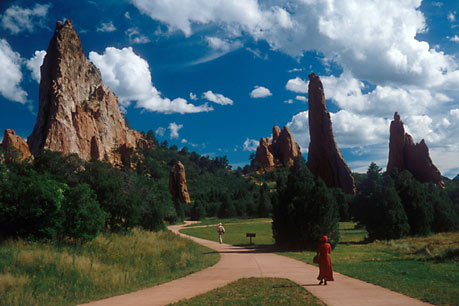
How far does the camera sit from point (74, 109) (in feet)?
290

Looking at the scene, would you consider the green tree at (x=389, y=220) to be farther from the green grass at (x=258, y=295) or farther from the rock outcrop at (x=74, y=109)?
the rock outcrop at (x=74, y=109)

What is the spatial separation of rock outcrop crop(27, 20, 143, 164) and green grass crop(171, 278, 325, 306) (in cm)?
7012

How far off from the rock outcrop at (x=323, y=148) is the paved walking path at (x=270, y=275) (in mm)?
79015

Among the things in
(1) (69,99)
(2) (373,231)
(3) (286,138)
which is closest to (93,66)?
(1) (69,99)

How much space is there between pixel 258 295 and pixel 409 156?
87132 millimetres

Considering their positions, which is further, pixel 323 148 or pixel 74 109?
pixel 323 148

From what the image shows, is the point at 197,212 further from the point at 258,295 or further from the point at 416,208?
the point at 258,295

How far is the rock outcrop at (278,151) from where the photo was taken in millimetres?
151500

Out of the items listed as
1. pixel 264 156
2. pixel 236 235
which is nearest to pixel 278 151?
pixel 264 156

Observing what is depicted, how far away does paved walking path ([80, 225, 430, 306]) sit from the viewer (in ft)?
26.8

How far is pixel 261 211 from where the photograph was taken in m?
72.9

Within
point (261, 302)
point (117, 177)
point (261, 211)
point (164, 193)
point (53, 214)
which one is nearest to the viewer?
point (261, 302)

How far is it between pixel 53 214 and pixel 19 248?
2.58m

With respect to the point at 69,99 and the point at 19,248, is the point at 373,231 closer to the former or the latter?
the point at 19,248
